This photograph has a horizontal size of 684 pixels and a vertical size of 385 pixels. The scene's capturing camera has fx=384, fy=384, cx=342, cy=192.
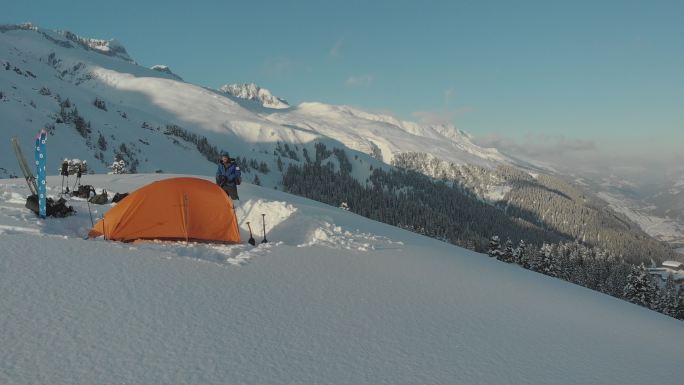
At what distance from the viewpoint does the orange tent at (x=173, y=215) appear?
905cm

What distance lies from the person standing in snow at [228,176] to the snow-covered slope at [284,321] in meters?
5.01

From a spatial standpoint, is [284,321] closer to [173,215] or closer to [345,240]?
[173,215]

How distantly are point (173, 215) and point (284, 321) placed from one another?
18.2 feet

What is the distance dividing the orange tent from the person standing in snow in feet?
10.7

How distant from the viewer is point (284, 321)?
5445mm

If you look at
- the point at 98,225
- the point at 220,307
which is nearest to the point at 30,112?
the point at 98,225

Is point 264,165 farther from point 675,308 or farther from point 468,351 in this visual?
point 468,351

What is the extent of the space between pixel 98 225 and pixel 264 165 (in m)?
139

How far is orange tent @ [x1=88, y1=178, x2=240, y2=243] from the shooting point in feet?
29.7

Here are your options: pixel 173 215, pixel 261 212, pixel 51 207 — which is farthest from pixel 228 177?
pixel 51 207

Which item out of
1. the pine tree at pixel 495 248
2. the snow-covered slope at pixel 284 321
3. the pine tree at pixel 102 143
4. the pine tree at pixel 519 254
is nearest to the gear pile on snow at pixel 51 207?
the snow-covered slope at pixel 284 321

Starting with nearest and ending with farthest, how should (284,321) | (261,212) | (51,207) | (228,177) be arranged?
(284,321) < (51,207) < (261,212) < (228,177)

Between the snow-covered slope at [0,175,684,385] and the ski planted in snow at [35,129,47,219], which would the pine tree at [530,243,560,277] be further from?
the ski planted in snow at [35,129,47,219]

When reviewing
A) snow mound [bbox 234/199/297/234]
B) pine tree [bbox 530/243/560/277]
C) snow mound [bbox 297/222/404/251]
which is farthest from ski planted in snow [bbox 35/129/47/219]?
pine tree [bbox 530/243/560/277]
